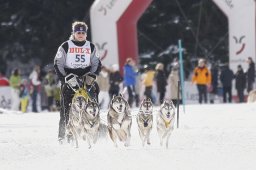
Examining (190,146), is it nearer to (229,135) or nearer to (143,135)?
(143,135)

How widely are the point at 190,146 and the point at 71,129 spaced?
1.36 meters

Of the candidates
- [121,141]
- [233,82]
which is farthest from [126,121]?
[233,82]

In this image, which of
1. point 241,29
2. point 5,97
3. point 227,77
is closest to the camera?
point 227,77

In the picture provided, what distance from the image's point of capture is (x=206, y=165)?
652cm

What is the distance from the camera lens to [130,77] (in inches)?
679

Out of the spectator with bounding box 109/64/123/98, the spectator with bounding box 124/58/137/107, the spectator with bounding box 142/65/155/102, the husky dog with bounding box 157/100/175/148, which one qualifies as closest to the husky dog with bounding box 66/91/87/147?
the husky dog with bounding box 157/100/175/148

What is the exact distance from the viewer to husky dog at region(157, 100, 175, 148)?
25.7 ft

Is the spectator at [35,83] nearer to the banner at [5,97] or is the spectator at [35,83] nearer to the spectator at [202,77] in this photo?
the banner at [5,97]

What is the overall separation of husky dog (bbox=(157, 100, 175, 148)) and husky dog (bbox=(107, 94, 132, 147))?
14.0 inches

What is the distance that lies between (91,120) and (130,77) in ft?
31.3

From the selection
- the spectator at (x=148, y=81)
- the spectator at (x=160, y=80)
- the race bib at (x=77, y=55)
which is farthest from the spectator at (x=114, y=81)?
the race bib at (x=77, y=55)

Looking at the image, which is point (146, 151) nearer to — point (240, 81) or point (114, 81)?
point (114, 81)

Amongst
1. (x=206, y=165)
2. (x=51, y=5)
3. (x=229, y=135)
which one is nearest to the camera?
(x=206, y=165)

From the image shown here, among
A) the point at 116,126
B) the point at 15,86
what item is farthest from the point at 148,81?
the point at 116,126
